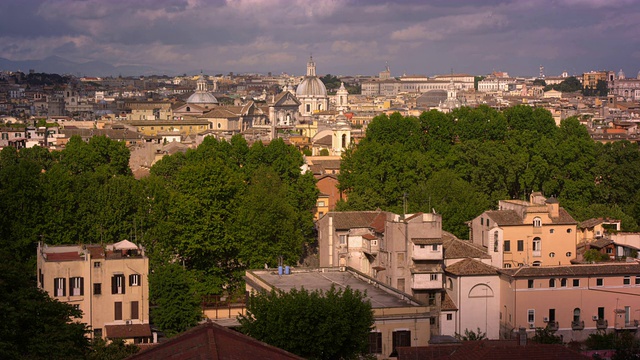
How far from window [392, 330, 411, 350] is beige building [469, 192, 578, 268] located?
10.3 meters

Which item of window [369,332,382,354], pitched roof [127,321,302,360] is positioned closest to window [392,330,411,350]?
window [369,332,382,354]

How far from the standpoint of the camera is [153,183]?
1581 inches

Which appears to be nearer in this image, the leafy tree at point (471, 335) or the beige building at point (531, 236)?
the leafy tree at point (471, 335)

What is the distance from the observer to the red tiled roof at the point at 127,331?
94.1ft

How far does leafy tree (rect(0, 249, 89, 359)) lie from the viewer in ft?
67.9

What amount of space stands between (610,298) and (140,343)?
13496mm

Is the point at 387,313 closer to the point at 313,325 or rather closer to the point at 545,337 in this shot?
the point at 313,325

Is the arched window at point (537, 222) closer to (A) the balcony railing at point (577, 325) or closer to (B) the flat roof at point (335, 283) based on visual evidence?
(A) the balcony railing at point (577, 325)

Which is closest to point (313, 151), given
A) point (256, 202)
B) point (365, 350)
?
point (256, 202)

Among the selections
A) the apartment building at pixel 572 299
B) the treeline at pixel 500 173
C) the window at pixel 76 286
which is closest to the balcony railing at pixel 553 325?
the apartment building at pixel 572 299

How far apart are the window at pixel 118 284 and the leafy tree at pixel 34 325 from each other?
6.82 metres

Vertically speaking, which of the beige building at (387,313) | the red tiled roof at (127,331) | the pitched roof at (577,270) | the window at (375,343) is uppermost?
the pitched roof at (577,270)

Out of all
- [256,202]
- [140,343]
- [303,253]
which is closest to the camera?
[140,343]

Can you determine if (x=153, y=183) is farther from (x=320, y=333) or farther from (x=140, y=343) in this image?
(x=320, y=333)
